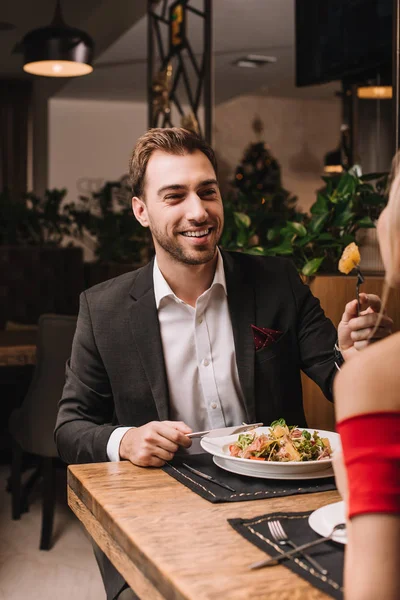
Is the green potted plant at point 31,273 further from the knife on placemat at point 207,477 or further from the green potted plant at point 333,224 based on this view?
the knife on placemat at point 207,477

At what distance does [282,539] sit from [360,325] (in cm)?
65

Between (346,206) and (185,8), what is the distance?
4.13 m

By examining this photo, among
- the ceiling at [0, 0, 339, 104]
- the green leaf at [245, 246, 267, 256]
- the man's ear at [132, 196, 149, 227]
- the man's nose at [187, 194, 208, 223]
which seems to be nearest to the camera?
the man's nose at [187, 194, 208, 223]

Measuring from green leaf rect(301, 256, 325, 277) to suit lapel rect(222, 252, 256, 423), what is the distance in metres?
0.51

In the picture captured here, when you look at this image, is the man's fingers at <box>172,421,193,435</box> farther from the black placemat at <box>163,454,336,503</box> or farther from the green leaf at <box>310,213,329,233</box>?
the green leaf at <box>310,213,329,233</box>

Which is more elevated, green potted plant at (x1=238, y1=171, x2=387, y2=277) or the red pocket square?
green potted plant at (x1=238, y1=171, x2=387, y2=277)

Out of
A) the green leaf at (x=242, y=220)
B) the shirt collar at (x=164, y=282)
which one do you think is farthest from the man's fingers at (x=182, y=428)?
the green leaf at (x=242, y=220)

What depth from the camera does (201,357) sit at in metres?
1.92

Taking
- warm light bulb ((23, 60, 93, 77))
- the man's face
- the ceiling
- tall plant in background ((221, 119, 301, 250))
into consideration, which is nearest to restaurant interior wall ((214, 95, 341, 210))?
the ceiling

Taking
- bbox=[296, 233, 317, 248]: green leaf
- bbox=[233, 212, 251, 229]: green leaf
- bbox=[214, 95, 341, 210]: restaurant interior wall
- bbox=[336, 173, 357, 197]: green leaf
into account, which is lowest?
bbox=[296, 233, 317, 248]: green leaf

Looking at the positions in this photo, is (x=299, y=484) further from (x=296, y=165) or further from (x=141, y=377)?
(x=296, y=165)

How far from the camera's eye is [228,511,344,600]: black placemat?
0.91m

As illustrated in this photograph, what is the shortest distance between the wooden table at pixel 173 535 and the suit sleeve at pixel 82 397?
31 centimetres

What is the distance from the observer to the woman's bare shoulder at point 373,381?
728 millimetres
